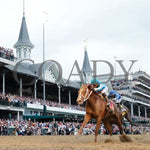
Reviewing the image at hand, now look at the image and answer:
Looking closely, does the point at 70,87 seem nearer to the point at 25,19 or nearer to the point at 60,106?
the point at 60,106

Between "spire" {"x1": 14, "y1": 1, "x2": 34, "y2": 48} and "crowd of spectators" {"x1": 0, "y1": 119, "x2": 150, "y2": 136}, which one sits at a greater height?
"spire" {"x1": 14, "y1": 1, "x2": 34, "y2": 48}

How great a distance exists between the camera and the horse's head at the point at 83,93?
34.3 ft

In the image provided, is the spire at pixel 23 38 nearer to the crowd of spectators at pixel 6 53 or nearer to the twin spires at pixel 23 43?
the twin spires at pixel 23 43

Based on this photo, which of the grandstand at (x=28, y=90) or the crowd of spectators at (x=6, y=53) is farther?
the crowd of spectators at (x=6, y=53)

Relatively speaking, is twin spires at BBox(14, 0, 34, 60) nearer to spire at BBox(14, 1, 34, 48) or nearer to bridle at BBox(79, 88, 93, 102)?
spire at BBox(14, 1, 34, 48)

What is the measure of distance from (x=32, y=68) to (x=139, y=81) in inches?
1814

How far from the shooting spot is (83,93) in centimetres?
1063

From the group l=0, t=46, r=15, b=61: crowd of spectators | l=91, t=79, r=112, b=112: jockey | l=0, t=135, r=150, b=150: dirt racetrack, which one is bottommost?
l=0, t=135, r=150, b=150: dirt racetrack

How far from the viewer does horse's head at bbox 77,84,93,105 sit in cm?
1045

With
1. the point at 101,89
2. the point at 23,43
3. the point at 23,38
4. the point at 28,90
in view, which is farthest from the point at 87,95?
the point at 23,38

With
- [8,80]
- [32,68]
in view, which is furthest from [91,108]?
[32,68]

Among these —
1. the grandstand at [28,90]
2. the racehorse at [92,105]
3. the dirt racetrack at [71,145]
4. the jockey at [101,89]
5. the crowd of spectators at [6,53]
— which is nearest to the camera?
the dirt racetrack at [71,145]

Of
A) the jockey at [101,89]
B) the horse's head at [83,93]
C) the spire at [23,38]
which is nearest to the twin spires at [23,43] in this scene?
the spire at [23,38]

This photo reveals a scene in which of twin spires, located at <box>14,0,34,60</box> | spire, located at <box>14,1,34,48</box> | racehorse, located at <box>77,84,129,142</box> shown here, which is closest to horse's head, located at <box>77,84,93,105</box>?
racehorse, located at <box>77,84,129,142</box>
